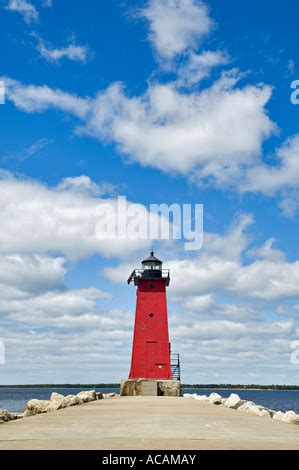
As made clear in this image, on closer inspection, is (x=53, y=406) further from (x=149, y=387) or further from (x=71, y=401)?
(x=149, y=387)

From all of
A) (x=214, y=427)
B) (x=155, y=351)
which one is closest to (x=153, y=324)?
(x=155, y=351)

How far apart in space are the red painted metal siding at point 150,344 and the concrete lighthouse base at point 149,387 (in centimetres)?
162

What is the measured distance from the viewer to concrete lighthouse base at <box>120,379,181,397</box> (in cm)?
2892

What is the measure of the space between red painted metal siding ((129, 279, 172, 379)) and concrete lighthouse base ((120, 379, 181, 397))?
1.62 metres

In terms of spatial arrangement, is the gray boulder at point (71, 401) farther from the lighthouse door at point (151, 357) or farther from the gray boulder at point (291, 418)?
the lighthouse door at point (151, 357)

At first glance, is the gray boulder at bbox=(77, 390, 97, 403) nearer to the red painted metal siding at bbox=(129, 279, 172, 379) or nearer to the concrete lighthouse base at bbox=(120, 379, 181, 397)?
the concrete lighthouse base at bbox=(120, 379, 181, 397)

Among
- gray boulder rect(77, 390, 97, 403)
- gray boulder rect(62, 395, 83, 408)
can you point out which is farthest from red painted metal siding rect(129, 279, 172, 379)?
gray boulder rect(62, 395, 83, 408)

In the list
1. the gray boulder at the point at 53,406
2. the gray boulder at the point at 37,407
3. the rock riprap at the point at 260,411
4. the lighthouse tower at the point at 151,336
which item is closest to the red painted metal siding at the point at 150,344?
the lighthouse tower at the point at 151,336

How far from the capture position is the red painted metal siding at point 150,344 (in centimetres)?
3120

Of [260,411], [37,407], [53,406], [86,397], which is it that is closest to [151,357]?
[86,397]

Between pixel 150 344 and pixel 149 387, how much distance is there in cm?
302

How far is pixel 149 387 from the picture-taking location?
2892cm
